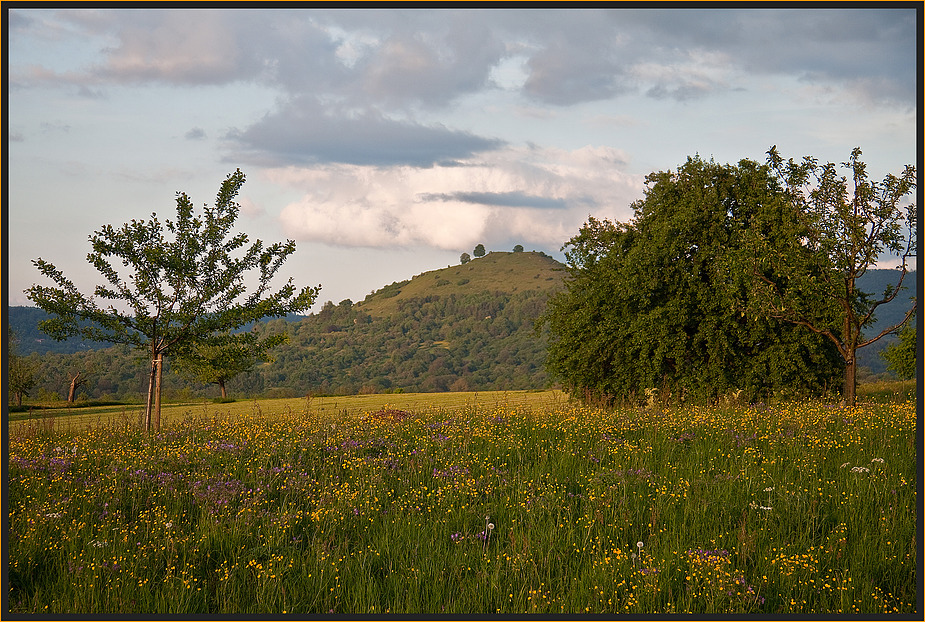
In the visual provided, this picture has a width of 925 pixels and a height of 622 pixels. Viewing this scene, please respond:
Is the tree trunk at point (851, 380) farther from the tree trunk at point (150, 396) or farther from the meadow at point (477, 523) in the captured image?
the tree trunk at point (150, 396)

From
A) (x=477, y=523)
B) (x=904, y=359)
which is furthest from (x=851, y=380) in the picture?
(x=904, y=359)

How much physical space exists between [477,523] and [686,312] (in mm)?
16104

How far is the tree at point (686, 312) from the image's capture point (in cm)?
2072

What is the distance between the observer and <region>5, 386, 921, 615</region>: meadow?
5.16 m

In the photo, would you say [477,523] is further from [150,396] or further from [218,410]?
[218,410]

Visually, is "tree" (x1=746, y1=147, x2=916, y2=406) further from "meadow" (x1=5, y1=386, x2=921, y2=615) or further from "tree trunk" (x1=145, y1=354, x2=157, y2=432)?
"tree trunk" (x1=145, y1=354, x2=157, y2=432)

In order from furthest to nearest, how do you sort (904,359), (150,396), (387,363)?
(387,363), (904,359), (150,396)

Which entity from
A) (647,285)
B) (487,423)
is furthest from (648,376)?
(487,423)

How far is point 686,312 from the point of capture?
69.8 feet

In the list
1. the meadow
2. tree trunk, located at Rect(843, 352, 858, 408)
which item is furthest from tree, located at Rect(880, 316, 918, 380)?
the meadow

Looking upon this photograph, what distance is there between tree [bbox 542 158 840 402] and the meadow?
9690 millimetres

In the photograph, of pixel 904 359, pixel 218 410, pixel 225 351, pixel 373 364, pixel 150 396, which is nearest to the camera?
pixel 150 396

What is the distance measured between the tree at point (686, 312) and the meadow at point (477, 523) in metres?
9.69

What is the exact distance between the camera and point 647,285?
867 inches
